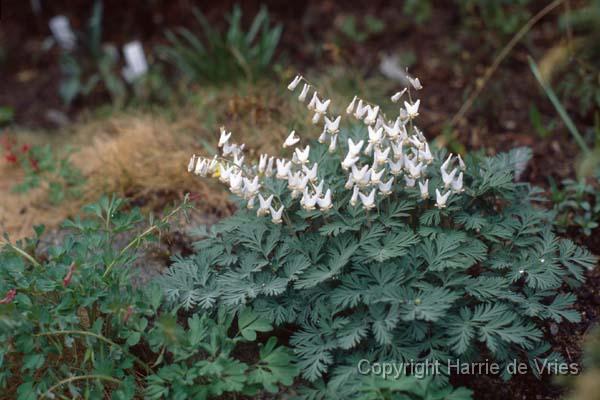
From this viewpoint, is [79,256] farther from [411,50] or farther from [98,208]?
[411,50]

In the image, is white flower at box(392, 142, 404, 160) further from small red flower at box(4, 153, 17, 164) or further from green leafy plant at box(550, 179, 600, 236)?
small red flower at box(4, 153, 17, 164)

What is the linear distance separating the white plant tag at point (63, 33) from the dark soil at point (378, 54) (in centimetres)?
44

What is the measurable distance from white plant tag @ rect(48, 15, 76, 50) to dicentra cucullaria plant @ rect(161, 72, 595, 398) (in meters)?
3.17

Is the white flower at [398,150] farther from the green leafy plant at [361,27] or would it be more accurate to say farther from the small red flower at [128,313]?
the green leafy plant at [361,27]

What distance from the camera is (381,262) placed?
2312mm

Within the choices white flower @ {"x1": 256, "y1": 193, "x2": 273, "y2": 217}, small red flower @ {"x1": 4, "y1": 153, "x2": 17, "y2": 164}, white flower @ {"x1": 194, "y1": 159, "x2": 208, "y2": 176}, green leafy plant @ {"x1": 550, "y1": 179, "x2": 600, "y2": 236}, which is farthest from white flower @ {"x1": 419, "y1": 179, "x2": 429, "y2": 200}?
small red flower @ {"x1": 4, "y1": 153, "x2": 17, "y2": 164}

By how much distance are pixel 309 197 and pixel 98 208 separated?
0.97 metres

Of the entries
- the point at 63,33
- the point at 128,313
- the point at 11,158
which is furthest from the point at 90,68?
the point at 128,313

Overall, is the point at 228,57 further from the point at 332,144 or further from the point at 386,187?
the point at 386,187

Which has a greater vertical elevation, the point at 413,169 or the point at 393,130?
the point at 393,130

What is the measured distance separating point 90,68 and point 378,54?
2.41 m

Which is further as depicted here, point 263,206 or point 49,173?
point 49,173

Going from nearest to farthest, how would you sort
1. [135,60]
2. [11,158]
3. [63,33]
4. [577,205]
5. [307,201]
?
[307,201]
[577,205]
[11,158]
[135,60]
[63,33]

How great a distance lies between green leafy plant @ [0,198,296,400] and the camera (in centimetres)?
226
